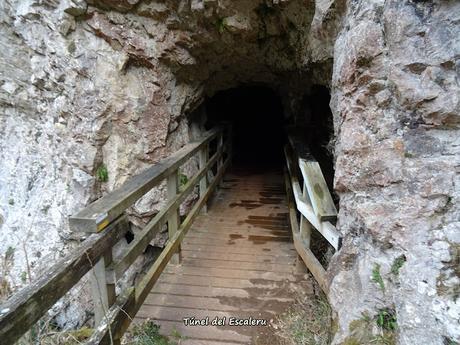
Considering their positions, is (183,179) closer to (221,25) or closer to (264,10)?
(221,25)

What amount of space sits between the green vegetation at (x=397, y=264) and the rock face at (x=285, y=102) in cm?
2

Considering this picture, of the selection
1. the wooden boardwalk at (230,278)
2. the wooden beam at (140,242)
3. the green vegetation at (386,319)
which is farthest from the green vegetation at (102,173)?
the green vegetation at (386,319)

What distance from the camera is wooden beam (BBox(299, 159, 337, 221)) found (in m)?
2.39

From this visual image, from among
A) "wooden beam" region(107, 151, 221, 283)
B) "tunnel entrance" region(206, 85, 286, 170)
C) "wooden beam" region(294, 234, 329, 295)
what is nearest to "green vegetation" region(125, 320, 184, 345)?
"wooden beam" region(107, 151, 221, 283)

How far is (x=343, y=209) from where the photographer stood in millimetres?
2115

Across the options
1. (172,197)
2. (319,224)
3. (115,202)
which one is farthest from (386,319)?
(172,197)

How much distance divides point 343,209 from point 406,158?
617 mm

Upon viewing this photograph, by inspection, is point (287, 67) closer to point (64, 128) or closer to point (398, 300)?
point (64, 128)

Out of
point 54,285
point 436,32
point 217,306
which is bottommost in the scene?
point 217,306

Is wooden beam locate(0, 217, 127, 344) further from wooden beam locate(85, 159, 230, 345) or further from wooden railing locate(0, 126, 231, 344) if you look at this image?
wooden beam locate(85, 159, 230, 345)

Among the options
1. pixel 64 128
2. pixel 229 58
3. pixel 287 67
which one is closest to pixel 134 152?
pixel 64 128

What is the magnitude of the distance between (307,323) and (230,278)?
929mm

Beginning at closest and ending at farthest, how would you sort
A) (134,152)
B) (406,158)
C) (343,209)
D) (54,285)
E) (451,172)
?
1. (54,285)
2. (451,172)
3. (406,158)
4. (343,209)
5. (134,152)

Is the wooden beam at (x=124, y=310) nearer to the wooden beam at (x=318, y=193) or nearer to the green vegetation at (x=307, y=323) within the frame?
the green vegetation at (x=307, y=323)
